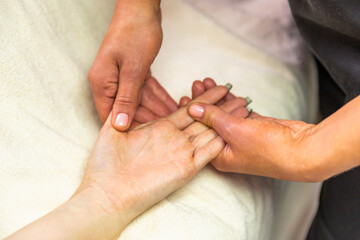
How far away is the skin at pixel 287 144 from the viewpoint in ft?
1.98

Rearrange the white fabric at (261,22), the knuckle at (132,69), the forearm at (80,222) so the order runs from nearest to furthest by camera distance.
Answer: the forearm at (80,222)
the knuckle at (132,69)
the white fabric at (261,22)

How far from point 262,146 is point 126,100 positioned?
29 cm

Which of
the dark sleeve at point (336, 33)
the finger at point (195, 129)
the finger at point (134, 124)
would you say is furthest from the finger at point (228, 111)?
the dark sleeve at point (336, 33)

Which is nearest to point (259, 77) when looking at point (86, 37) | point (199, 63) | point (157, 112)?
point (199, 63)

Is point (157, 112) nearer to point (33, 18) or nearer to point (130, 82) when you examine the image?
point (130, 82)

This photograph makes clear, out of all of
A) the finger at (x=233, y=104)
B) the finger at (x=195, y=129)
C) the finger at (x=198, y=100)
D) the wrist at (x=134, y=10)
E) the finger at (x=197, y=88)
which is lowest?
the finger at (x=195, y=129)

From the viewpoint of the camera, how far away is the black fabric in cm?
72

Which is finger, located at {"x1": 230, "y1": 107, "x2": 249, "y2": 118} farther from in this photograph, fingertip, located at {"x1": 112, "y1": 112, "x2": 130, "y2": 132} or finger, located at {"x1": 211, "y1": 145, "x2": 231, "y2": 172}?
fingertip, located at {"x1": 112, "y1": 112, "x2": 130, "y2": 132}

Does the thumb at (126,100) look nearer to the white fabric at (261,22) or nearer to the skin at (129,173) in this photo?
the skin at (129,173)

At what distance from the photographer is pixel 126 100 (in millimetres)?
771

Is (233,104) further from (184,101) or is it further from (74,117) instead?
(74,117)

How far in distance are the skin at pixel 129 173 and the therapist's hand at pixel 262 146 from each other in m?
0.03

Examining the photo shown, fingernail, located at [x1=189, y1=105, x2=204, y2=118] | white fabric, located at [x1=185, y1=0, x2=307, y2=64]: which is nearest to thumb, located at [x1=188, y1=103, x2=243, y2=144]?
fingernail, located at [x1=189, y1=105, x2=204, y2=118]

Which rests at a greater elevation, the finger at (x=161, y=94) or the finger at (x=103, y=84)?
the finger at (x=103, y=84)
